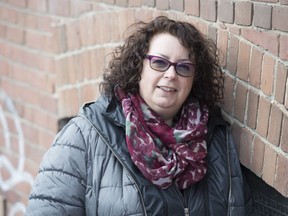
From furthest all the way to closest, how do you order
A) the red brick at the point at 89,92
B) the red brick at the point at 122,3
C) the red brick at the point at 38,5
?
the red brick at the point at 38,5, the red brick at the point at 89,92, the red brick at the point at 122,3

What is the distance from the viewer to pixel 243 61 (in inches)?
108

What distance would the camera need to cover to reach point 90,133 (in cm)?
264

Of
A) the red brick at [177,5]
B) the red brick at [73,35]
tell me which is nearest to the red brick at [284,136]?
the red brick at [177,5]

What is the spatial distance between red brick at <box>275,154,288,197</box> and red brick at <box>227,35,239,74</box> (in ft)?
1.56

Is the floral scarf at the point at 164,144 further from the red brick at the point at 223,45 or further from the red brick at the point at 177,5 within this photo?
the red brick at the point at 177,5

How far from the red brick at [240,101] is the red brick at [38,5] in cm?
172

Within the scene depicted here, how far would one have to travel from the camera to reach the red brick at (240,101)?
276 centimetres

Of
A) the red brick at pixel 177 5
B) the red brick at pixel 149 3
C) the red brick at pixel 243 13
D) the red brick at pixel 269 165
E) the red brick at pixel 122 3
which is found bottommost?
the red brick at pixel 269 165

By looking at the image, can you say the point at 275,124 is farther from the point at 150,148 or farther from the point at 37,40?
the point at 37,40

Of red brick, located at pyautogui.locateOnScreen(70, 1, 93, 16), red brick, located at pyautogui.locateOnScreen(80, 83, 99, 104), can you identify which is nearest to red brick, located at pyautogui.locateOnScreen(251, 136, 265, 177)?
red brick, located at pyautogui.locateOnScreen(80, 83, 99, 104)

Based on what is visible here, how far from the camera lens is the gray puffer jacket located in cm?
255

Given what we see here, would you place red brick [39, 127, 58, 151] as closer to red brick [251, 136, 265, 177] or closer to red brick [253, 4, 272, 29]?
red brick [251, 136, 265, 177]

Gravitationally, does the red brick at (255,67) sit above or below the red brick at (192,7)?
below

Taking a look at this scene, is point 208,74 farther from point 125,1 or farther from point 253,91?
point 125,1
